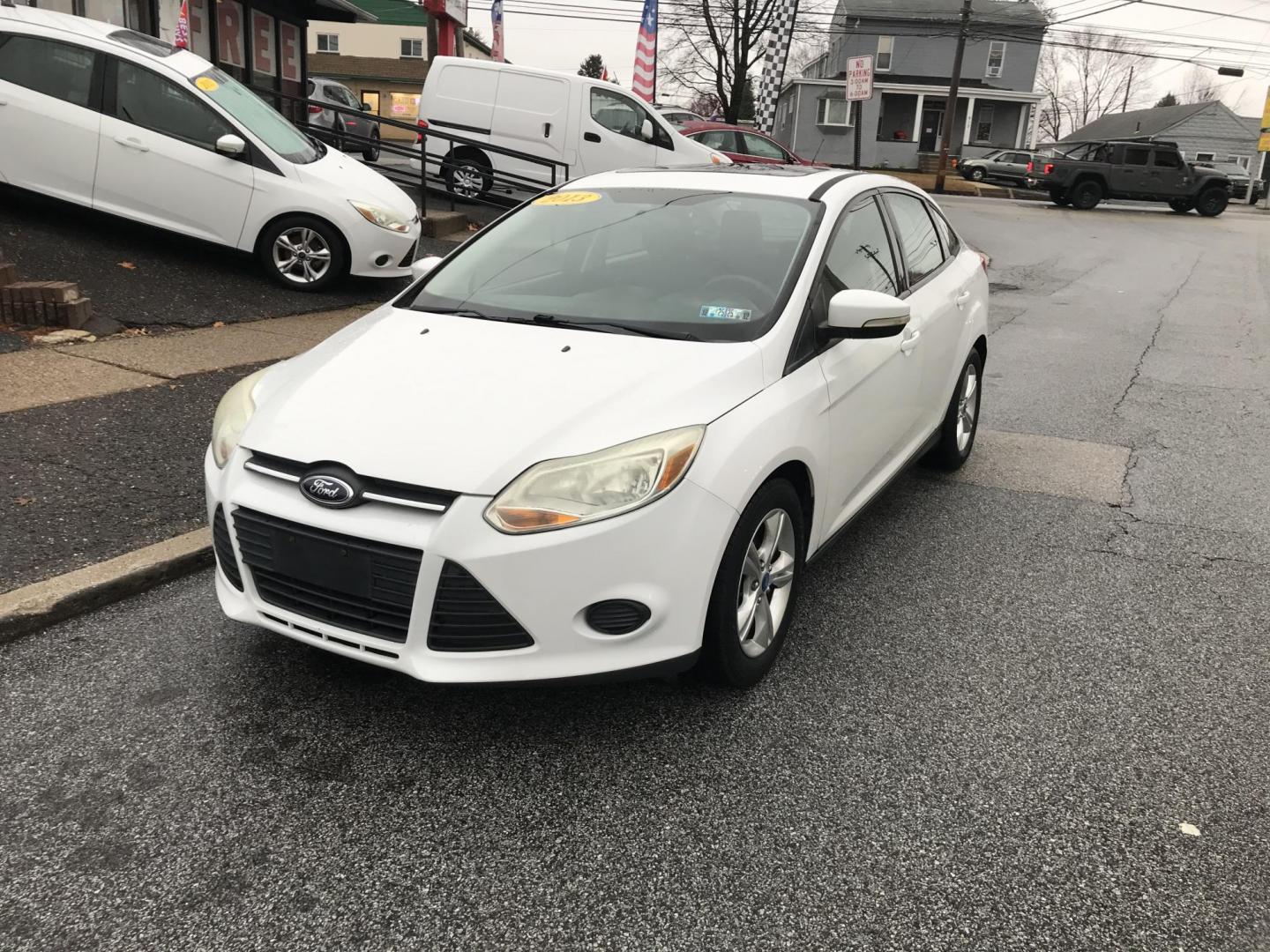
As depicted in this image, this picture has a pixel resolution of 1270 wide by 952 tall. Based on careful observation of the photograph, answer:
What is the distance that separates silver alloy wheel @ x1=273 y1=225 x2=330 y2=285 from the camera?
348 inches

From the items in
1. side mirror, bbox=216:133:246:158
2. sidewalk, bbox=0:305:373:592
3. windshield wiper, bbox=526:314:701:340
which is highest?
side mirror, bbox=216:133:246:158

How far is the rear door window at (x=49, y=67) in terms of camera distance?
8.25m

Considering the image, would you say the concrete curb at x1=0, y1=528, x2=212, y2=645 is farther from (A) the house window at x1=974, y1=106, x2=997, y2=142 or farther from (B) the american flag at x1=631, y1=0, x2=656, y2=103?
(A) the house window at x1=974, y1=106, x2=997, y2=142

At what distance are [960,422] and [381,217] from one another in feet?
18.4

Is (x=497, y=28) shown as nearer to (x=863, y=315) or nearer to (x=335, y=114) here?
(x=335, y=114)

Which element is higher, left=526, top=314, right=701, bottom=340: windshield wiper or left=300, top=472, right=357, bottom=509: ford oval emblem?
left=526, top=314, right=701, bottom=340: windshield wiper

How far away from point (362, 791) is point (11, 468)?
2900mm

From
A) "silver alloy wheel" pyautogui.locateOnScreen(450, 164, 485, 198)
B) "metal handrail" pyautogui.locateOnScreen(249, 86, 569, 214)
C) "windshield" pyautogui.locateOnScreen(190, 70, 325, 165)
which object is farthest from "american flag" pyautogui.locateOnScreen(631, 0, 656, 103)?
"windshield" pyautogui.locateOnScreen(190, 70, 325, 165)

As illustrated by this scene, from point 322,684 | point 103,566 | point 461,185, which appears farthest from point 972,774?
point 461,185

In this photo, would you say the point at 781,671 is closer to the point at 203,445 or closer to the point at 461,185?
the point at 203,445

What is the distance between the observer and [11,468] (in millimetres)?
4535

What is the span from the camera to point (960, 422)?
5.50 meters

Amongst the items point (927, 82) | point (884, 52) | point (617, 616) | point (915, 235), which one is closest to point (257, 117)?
point (915, 235)

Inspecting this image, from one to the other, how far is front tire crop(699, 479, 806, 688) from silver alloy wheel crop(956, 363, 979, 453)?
7.74 ft
